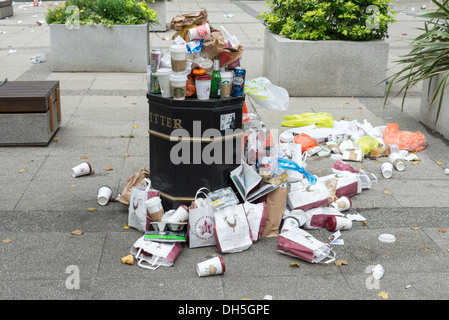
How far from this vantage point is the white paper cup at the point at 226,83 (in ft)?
15.5

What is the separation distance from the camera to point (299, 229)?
4.68 meters

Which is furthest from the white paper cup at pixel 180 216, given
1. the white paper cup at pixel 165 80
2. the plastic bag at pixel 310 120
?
the plastic bag at pixel 310 120

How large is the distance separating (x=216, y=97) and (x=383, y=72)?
5.28 m

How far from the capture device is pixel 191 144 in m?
4.68

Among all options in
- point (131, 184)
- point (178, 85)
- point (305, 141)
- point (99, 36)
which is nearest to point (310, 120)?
point (305, 141)

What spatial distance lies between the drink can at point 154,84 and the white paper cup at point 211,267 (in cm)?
151

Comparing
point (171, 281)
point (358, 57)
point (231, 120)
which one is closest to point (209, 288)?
point (171, 281)

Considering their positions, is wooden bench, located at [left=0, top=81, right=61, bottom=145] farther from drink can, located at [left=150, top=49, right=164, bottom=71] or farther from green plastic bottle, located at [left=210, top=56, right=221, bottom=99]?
green plastic bottle, located at [left=210, top=56, right=221, bottom=99]

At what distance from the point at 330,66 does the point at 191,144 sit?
16.0ft

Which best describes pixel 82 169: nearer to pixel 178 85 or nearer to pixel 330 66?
pixel 178 85

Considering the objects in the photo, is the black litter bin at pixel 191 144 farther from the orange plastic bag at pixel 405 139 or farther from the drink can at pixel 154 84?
the orange plastic bag at pixel 405 139

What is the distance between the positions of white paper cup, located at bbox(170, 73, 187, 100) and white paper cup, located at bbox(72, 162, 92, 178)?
1752 millimetres

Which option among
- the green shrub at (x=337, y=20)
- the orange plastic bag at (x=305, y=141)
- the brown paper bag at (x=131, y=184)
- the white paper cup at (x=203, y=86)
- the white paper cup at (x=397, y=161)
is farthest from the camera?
the green shrub at (x=337, y=20)

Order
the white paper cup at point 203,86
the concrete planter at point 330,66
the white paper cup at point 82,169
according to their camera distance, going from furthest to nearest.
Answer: the concrete planter at point 330,66 < the white paper cup at point 82,169 < the white paper cup at point 203,86
